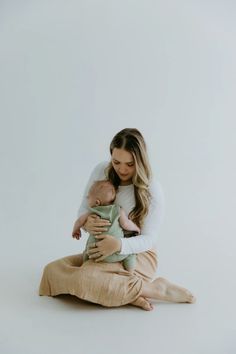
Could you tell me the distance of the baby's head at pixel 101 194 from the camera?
3.92m

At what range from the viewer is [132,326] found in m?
3.65

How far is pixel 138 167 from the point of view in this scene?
3.97 meters

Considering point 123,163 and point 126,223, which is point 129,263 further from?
point 123,163

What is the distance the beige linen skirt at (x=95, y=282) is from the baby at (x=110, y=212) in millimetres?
48

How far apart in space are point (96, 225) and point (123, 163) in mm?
369

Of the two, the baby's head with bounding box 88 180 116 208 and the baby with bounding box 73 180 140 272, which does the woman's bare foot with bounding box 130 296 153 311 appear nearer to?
the baby with bounding box 73 180 140 272

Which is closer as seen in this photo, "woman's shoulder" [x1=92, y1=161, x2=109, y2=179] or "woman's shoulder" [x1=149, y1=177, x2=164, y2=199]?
"woman's shoulder" [x1=149, y1=177, x2=164, y2=199]

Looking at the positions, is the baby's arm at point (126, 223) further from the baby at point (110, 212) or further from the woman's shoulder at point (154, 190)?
the woman's shoulder at point (154, 190)

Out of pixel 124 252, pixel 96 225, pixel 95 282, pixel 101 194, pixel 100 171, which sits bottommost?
pixel 95 282

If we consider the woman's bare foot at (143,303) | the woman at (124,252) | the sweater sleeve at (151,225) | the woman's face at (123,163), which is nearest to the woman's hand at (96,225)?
the woman at (124,252)

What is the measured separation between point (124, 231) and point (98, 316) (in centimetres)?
52

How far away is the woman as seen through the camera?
3.81m

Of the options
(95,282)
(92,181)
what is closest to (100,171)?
(92,181)

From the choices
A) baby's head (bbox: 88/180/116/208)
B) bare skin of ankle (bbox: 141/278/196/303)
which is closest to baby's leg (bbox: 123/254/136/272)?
bare skin of ankle (bbox: 141/278/196/303)
